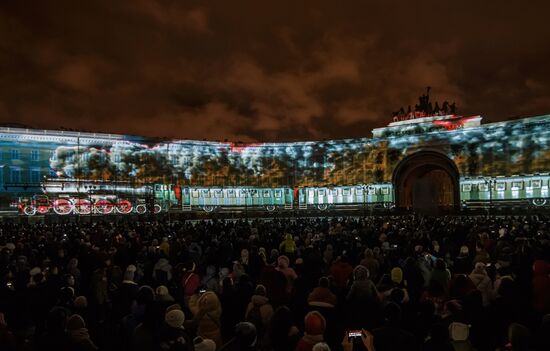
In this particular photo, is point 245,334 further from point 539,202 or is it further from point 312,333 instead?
point 539,202

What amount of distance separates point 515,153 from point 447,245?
193ft

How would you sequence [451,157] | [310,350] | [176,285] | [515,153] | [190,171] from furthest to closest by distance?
[190,171], [451,157], [515,153], [176,285], [310,350]

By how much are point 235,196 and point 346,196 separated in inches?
745

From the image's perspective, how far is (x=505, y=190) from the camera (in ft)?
225

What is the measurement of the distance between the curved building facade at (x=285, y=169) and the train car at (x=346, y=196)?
17cm

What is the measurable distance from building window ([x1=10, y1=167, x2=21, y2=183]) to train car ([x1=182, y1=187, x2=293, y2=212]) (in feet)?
81.8

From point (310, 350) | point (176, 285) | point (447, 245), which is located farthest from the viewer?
A: point (447, 245)

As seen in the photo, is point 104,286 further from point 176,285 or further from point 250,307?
point 250,307

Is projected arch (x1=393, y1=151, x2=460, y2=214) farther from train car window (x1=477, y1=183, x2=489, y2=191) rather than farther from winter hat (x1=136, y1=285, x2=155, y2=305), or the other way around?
winter hat (x1=136, y1=285, x2=155, y2=305)

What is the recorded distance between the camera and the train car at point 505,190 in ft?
212

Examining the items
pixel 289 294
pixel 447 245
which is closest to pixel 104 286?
pixel 289 294

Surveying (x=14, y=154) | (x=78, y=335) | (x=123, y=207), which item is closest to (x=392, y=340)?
(x=78, y=335)

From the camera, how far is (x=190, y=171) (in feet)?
289

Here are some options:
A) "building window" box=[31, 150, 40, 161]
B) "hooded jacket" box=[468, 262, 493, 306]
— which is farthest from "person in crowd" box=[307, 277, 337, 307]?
"building window" box=[31, 150, 40, 161]
